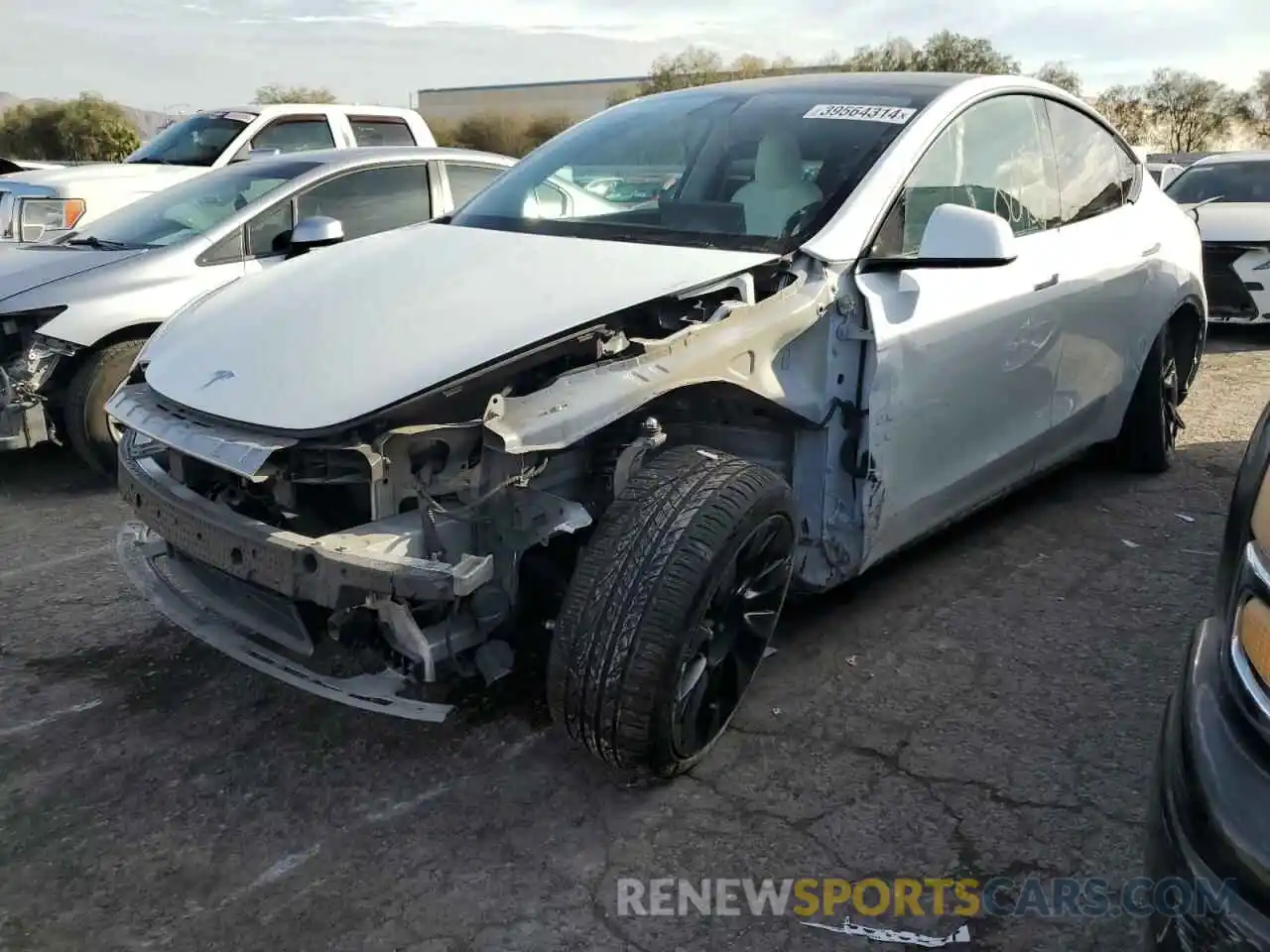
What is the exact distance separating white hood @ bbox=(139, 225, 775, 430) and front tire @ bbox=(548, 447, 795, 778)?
477 mm

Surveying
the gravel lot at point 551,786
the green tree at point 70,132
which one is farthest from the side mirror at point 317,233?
the green tree at point 70,132

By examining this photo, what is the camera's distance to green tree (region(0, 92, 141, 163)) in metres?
35.7

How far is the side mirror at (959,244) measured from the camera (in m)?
3.06

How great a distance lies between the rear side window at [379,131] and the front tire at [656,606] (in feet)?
26.7

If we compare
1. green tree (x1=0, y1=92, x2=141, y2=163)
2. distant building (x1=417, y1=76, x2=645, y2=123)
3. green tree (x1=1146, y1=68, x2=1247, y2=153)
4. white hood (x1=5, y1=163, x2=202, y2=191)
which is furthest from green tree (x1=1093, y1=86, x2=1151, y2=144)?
white hood (x1=5, y1=163, x2=202, y2=191)

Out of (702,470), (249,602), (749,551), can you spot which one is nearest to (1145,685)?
(749,551)

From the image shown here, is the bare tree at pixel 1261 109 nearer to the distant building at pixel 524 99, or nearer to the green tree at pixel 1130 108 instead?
the green tree at pixel 1130 108

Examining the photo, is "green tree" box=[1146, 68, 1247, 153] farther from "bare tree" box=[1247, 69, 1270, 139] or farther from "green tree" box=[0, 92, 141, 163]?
"green tree" box=[0, 92, 141, 163]

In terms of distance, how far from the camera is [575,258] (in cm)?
309

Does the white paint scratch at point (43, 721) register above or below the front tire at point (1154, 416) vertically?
below

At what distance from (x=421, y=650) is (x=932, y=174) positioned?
219cm

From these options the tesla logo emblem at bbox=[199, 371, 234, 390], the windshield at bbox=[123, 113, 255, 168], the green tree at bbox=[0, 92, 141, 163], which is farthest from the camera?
the green tree at bbox=[0, 92, 141, 163]

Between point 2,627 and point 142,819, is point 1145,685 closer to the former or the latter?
point 142,819

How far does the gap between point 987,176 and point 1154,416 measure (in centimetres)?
172
